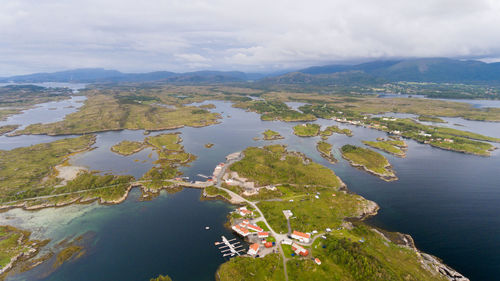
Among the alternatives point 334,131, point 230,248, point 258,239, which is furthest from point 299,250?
point 334,131

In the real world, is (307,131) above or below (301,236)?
above

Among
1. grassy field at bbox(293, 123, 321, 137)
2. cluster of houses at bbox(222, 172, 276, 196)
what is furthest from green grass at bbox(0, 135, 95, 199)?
grassy field at bbox(293, 123, 321, 137)

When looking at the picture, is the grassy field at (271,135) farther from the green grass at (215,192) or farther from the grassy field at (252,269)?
the grassy field at (252,269)

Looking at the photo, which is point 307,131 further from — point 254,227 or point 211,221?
point 211,221

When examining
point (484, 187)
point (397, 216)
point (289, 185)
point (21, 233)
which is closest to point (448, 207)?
point (397, 216)

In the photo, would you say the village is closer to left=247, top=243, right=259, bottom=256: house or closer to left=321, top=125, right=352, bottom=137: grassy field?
left=247, top=243, right=259, bottom=256: house
